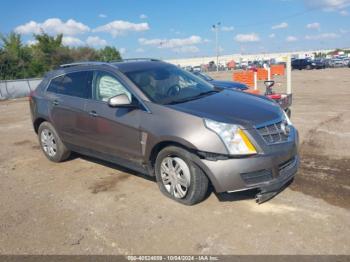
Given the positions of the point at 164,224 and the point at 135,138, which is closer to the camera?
the point at 164,224

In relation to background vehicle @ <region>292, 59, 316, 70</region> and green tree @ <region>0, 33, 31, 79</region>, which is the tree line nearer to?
green tree @ <region>0, 33, 31, 79</region>

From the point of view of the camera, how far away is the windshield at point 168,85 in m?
4.64

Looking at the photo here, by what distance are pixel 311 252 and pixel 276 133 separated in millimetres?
1405

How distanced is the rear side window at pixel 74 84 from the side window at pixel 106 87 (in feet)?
0.57

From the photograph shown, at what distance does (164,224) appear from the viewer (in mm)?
3879

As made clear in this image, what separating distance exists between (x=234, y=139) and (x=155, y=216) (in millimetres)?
1262

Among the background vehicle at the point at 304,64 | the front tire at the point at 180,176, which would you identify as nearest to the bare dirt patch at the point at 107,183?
the front tire at the point at 180,176

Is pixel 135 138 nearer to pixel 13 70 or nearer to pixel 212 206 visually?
pixel 212 206

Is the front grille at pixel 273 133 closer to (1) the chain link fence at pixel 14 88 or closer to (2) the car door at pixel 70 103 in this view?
(2) the car door at pixel 70 103

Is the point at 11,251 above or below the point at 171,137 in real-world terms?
below

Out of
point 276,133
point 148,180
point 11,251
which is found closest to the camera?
point 11,251

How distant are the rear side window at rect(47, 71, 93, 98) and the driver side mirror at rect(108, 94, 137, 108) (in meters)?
0.96

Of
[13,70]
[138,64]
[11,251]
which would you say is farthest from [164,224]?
[13,70]

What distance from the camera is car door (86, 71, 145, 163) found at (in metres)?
4.62
